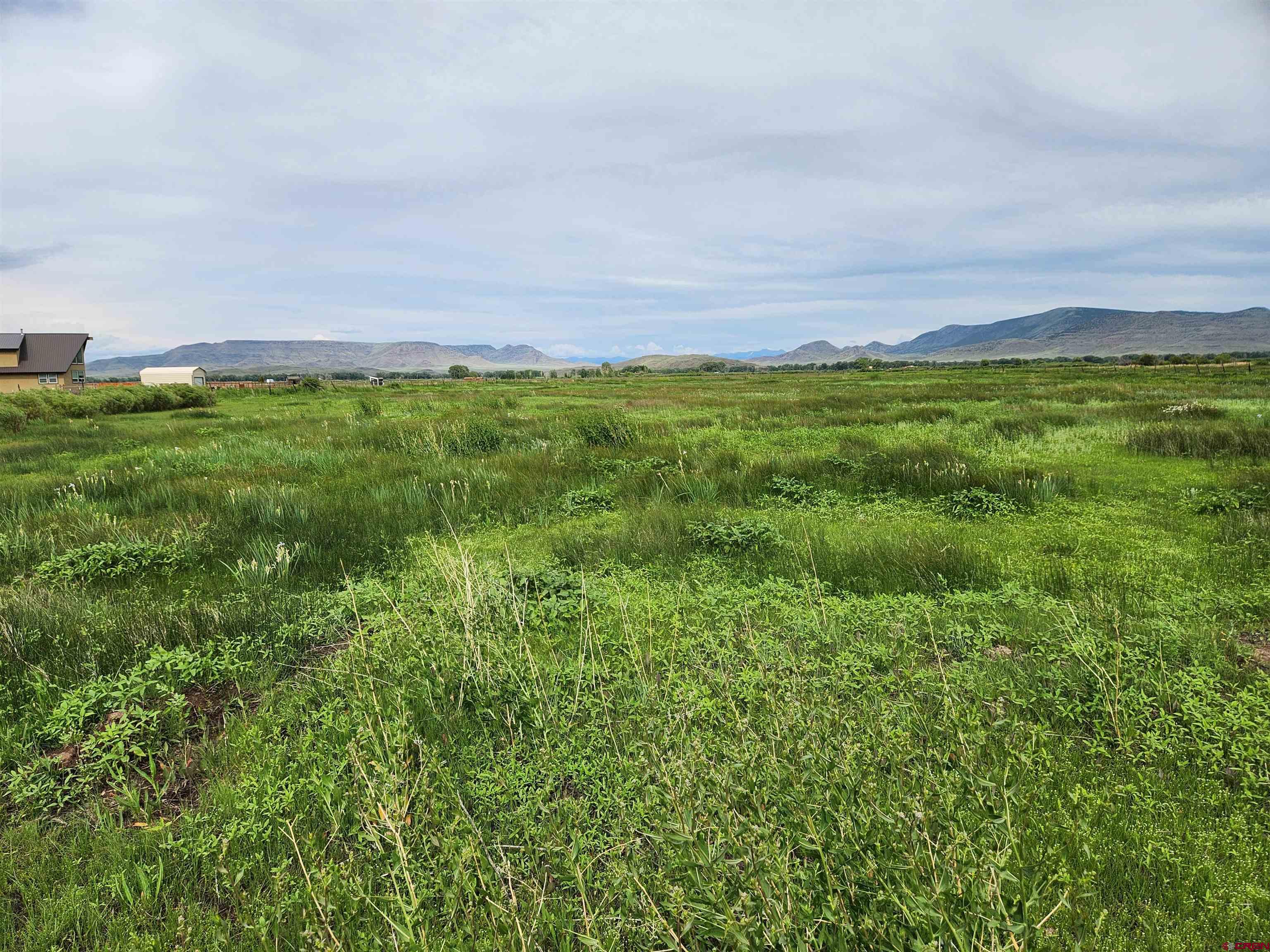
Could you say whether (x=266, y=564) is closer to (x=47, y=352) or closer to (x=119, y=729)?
(x=119, y=729)

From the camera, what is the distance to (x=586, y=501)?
8.32 metres

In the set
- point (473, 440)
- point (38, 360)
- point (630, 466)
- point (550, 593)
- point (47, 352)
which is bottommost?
point (550, 593)

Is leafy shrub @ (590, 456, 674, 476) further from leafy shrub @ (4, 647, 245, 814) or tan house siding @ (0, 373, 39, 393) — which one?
tan house siding @ (0, 373, 39, 393)

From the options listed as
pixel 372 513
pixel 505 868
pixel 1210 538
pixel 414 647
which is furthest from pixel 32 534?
pixel 1210 538

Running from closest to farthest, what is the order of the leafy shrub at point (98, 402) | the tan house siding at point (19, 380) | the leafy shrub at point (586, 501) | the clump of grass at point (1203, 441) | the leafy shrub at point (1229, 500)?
the leafy shrub at point (1229, 500) → the leafy shrub at point (586, 501) → the clump of grass at point (1203, 441) → the leafy shrub at point (98, 402) → the tan house siding at point (19, 380)

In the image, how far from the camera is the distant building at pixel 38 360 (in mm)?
53031

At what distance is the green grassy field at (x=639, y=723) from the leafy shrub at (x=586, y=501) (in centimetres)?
8

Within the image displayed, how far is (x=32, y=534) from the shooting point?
22.0ft

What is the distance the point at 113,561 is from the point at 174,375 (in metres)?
108

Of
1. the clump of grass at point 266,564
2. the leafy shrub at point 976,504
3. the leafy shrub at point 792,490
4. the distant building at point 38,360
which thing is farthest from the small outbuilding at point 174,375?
the leafy shrub at point 976,504

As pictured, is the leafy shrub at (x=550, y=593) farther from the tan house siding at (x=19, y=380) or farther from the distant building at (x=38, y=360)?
the tan house siding at (x=19, y=380)

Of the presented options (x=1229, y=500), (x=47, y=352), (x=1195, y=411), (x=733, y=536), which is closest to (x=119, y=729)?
(x=733, y=536)

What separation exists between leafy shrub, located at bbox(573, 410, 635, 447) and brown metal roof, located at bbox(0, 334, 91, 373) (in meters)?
66.0

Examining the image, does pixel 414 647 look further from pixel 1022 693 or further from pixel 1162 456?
pixel 1162 456
